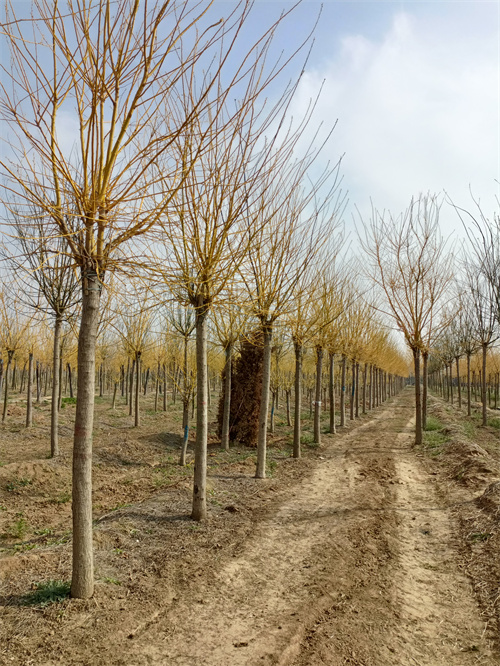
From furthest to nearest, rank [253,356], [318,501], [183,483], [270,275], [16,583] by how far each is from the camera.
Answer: [253,356]
[270,275]
[183,483]
[318,501]
[16,583]

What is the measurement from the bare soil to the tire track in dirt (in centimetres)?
1

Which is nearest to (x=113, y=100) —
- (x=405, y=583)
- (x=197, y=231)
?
(x=197, y=231)

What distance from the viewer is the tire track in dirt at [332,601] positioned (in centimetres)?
288

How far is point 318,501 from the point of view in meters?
6.51

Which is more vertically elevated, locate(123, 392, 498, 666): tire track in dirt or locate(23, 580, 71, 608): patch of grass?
locate(23, 580, 71, 608): patch of grass

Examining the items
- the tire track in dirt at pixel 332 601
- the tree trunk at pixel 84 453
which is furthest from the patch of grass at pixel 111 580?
the tire track in dirt at pixel 332 601

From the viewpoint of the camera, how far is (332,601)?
3.52 meters

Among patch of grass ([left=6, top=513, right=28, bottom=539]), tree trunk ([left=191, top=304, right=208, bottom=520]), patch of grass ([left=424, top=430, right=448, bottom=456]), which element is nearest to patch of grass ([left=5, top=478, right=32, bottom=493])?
patch of grass ([left=6, top=513, right=28, bottom=539])

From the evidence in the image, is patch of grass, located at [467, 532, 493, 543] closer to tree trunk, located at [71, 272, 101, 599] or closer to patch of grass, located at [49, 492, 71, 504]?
tree trunk, located at [71, 272, 101, 599]

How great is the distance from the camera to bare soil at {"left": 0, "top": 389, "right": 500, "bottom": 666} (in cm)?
291

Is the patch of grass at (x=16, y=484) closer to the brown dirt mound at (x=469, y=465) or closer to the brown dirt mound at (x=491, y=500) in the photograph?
the brown dirt mound at (x=491, y=500)

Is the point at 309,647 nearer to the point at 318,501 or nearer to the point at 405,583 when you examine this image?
the point at 405,583

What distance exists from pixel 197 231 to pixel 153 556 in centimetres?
341

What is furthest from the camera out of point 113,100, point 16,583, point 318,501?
point 318,501
